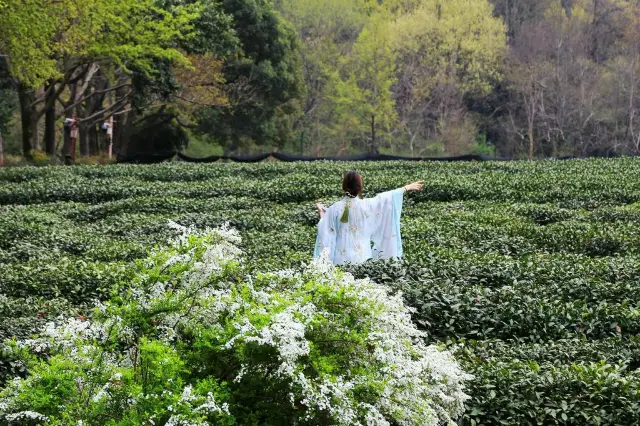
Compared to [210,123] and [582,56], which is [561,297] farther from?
[582,56]

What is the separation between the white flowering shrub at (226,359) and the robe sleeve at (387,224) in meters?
5.42

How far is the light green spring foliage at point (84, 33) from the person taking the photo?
25172 mm

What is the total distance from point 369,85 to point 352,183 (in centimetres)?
5023

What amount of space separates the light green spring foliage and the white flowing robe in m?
16.9

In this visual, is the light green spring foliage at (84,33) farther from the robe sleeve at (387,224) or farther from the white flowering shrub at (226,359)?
the white flowering shrub at (226,359)

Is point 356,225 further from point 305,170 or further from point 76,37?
point 76,37

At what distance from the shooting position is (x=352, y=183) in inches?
388

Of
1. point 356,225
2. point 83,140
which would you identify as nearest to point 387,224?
point 356,225

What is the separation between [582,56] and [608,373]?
55.0m

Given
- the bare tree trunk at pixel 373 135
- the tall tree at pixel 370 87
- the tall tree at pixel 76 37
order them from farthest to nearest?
the bare tree trunk at pixel 373 135 → the tall tree at pixel 370 87 → the tall tree at pixel 76 37

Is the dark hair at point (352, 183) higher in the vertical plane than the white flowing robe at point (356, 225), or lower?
higher

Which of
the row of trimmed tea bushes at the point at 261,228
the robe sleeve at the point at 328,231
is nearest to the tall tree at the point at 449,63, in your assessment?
the row of trimmed tea bushes at the point at 261,228

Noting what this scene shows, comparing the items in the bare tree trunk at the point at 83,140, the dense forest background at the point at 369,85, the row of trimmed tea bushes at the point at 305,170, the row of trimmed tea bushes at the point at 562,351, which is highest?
the dense forest background at the point at 369,85

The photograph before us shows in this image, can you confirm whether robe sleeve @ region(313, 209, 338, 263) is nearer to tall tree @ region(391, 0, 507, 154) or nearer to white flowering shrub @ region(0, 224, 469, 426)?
white flowering shrub @ region(0, 224, 469, 426)
